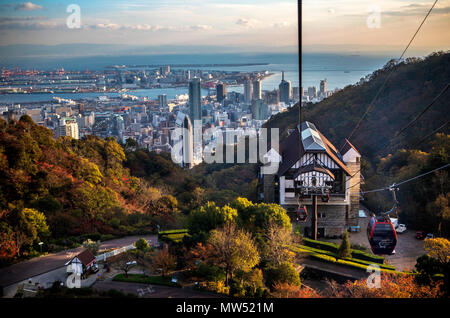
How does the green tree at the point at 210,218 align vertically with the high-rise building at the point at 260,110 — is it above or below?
below

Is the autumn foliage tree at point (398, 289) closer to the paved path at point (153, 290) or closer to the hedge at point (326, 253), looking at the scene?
the hedge at point (326, 253)

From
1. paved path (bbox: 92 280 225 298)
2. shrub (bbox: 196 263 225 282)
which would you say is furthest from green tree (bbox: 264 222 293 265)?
paved path (bbox: 92 280 225 298)

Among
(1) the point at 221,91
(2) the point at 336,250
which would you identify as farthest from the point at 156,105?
(2) the point at 336,250

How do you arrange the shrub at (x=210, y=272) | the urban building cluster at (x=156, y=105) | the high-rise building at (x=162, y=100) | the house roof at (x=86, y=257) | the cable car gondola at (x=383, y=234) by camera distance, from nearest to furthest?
the cable car gondola at (x=383, y=234)
the shrub at (x=210, y=272)
the house roof at (x=86, y=257)
the urban building cluster at (x=156, y=105)
the high-rise building at (x=162, y=100)

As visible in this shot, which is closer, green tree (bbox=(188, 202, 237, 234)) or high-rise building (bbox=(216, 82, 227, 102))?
green tree (bbox=(188, 202, 237, 234))

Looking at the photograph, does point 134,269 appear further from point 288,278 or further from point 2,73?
point 2,73

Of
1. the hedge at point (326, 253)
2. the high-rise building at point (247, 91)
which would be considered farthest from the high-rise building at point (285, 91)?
the hedge at point (326, 253)

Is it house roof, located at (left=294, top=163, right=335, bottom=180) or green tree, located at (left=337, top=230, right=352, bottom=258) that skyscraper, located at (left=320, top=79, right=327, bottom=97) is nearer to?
house roof, located at (left=294, top=163, right=335, bottom=180)
